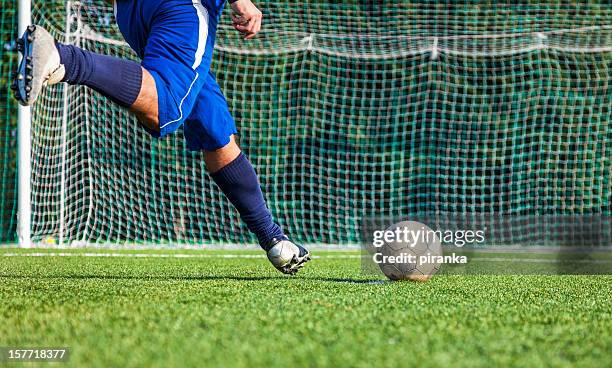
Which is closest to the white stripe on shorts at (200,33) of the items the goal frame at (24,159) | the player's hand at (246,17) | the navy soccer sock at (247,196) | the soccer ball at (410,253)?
the player's hand at (246,17)

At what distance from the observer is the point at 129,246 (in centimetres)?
878

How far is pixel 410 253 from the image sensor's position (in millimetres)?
3836

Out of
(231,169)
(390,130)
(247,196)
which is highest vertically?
(231,169)

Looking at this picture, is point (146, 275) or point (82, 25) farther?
point (82, 25)

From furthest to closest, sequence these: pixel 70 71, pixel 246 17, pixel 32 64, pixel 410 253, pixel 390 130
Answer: pixel 390 130, pixel 410 253, pixel 246 17, pixel 70 71, pixel 32 64

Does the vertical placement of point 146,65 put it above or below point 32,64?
below

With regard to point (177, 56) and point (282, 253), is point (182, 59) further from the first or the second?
point (282, 253)

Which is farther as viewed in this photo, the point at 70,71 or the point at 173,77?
the point at 173,77

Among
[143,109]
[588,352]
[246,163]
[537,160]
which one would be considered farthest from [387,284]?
[537,160]

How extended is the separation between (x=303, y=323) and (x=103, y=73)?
117 cm

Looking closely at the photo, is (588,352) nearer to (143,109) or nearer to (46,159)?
(143,109)

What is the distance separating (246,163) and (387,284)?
81cm

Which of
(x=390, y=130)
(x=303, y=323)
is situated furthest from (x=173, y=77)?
(x=390, y=130)

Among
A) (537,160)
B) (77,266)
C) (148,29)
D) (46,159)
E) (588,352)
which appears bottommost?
(537,160)
